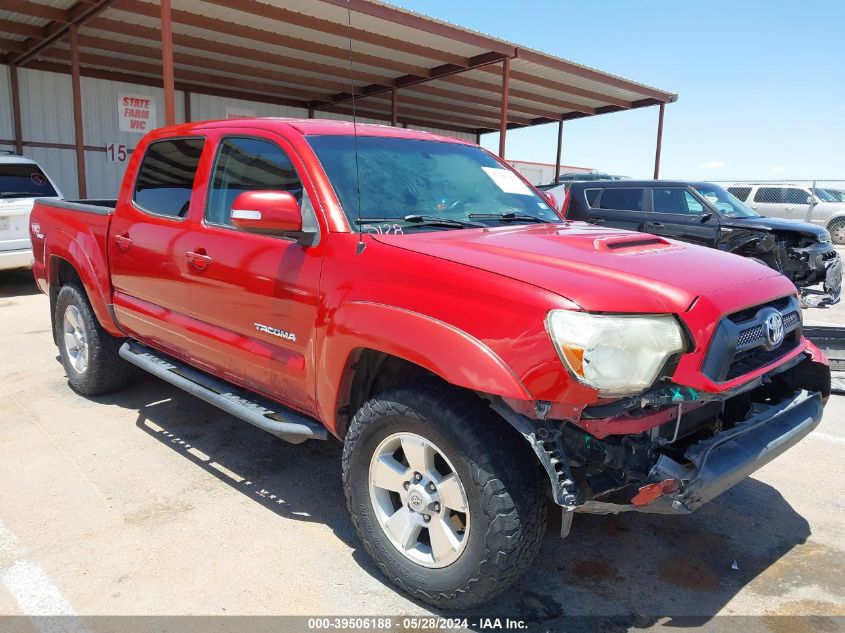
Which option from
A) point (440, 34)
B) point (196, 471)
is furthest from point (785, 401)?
point (440, 34)

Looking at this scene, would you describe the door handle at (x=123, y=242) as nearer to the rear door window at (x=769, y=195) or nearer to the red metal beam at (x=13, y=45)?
the red metal beam at (x=13, y=45)

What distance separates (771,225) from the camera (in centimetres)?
904

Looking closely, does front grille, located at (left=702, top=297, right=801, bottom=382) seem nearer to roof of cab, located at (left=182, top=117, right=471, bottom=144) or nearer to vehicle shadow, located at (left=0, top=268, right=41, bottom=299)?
roof of cab, located at (left=182, top=117, right=471, bottom=144)

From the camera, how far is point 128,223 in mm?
4090

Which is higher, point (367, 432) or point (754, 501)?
point (367, 432)

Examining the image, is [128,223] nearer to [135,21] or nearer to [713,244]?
[713,244]

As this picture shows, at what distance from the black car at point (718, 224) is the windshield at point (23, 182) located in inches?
305

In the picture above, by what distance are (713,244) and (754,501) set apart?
21.8 ft

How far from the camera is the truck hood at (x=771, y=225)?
29.3ft

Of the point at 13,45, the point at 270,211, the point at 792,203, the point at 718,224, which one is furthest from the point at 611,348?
the point at 792,203

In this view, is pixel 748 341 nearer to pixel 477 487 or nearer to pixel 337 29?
pixel 477 487

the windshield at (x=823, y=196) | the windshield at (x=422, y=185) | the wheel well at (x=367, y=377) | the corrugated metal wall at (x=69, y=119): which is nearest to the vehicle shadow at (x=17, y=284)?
the corrugated metal wall at (x=69, y=119)

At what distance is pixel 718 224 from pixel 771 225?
70 cm

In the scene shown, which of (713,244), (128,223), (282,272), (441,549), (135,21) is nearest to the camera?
(441,549)
